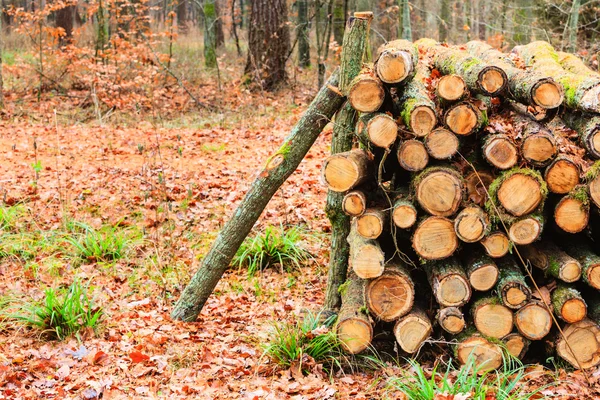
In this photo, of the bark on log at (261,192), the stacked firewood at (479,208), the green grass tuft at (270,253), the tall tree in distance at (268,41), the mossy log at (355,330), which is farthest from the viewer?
the tall tree in distance at (268,41)

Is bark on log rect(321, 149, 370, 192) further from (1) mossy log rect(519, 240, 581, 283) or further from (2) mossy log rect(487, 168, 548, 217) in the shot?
(1) mossy log rect(519, 240, 581, 283)

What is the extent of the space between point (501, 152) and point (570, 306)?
119cm

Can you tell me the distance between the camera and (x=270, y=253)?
597 centimetres

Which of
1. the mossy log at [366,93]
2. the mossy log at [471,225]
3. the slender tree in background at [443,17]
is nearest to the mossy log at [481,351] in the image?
the mossy log at [471,225]

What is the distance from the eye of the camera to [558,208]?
3.91 m

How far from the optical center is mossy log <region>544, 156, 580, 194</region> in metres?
3.82

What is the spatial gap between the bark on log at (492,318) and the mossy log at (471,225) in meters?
0.52

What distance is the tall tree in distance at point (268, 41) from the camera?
43.7ft

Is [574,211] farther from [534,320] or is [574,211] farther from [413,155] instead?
[413,155]

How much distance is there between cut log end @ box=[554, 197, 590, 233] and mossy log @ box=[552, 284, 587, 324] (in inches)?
18.3

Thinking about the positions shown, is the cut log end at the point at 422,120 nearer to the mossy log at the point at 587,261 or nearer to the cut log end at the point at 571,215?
the cut log end at the point at 571,215

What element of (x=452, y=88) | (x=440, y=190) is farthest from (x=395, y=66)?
(x=440, y=190)

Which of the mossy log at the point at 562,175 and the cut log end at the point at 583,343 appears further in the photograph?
the cut log end at the point at 583,343

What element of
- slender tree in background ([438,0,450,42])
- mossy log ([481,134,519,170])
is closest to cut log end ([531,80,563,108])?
mossy log ([481,134,519,170])
